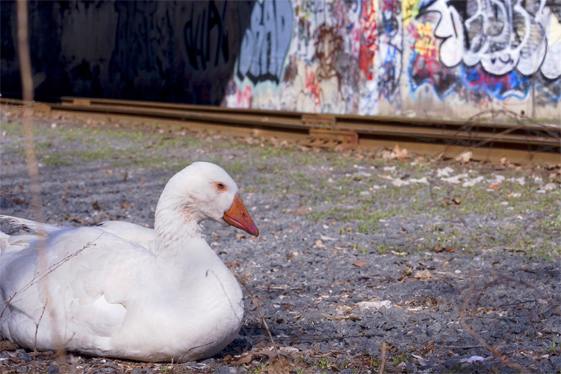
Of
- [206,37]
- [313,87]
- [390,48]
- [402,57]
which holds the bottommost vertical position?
[313,87]

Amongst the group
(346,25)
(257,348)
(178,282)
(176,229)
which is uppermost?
(346,25)

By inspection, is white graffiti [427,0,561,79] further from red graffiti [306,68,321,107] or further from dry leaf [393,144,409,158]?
dry leaf [393,144,409,158]

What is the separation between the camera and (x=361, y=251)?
19.0 feet

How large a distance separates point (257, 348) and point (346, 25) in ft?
53.4

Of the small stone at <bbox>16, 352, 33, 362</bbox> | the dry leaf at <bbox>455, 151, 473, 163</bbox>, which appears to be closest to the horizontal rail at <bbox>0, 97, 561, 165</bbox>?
the dry leaf at <bbox>455, 151, 473, 163</bbox>

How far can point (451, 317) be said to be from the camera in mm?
4254

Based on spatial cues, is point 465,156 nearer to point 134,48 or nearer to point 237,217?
point 237,217

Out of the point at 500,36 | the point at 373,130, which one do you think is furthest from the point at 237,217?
the point at 500,36

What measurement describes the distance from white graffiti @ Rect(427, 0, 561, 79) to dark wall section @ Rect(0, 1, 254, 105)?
22.6ft

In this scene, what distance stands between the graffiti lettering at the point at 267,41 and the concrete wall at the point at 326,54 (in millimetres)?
35

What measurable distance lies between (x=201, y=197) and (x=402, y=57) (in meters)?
15.4

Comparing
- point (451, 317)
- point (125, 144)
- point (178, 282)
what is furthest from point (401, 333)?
point (125, 144)

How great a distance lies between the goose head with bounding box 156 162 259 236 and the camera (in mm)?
3551

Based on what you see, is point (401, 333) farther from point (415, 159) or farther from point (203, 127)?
point (203, 127)
